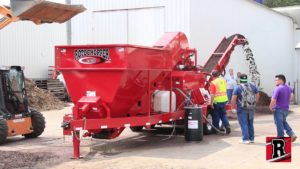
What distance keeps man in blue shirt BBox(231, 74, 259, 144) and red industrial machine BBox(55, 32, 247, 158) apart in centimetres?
154

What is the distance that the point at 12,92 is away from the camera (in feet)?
40.9

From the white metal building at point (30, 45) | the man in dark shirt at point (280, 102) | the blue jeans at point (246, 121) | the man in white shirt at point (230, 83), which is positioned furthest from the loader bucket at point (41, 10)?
the white metal building at point (30, 45)

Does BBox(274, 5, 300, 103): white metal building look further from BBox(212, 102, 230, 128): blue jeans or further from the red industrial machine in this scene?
the red industrial machine

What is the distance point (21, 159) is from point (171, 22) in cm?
898

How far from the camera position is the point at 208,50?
1808 cm

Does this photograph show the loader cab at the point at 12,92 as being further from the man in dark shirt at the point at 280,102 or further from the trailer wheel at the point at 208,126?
the man in dark shirt at the point at 280,102

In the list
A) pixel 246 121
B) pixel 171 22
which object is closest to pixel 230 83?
pixel 171 22

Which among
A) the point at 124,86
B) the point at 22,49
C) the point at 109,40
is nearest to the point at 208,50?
the point at 109,40

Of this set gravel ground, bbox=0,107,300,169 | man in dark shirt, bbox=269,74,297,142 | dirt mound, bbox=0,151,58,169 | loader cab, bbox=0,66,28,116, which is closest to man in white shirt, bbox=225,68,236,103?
gravel ground, bbox=0,107,300,169

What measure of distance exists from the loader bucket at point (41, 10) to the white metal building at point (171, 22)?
6.52 metres

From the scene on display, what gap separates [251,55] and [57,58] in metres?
12.7

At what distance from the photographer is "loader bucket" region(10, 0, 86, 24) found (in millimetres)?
9906

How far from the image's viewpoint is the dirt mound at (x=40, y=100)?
22406mm

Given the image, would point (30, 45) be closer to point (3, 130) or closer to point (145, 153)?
point (3, 130)
